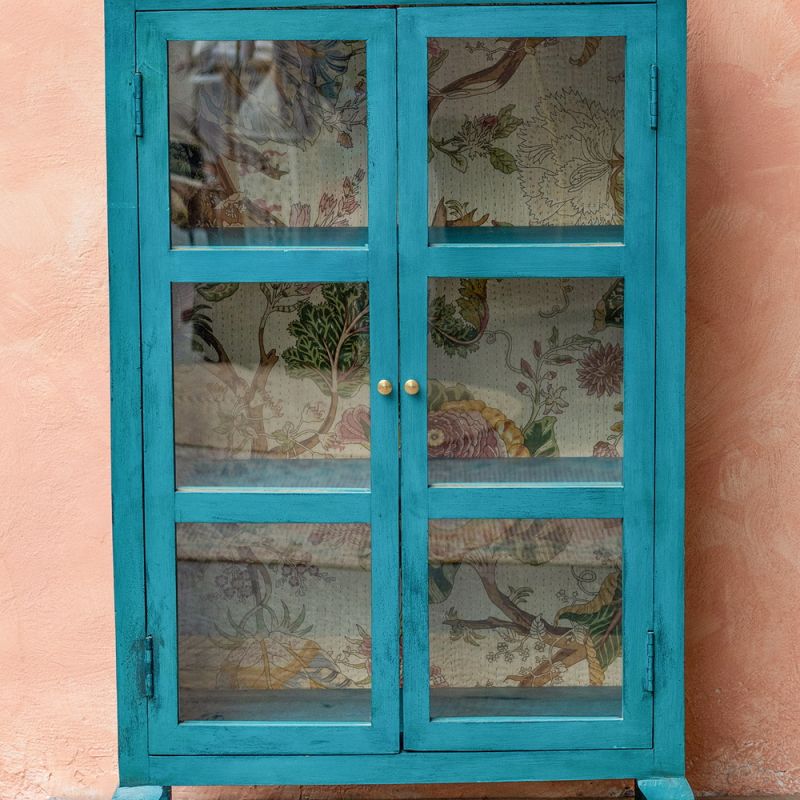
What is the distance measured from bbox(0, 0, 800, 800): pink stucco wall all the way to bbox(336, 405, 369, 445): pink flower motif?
703 millimetres

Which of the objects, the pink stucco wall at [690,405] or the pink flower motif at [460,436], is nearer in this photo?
the pink flower motif at [460,436]

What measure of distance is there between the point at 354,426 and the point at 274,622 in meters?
0.41

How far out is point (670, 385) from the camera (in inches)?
63.7

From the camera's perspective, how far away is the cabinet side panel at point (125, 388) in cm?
159

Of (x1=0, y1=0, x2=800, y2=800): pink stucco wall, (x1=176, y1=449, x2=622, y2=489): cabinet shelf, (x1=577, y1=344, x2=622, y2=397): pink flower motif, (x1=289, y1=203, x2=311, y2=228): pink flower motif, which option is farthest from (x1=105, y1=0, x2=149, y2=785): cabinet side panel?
(x1=577, y1=344, x2=622, y2=397): pink flower motif

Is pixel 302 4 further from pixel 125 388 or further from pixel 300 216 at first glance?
pixel 125 388

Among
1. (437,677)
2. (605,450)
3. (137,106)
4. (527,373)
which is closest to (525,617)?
(437,677)

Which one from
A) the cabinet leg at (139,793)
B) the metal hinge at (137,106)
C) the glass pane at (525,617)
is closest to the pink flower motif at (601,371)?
the glass pane at (525,617)

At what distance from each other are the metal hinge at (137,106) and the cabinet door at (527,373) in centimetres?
47

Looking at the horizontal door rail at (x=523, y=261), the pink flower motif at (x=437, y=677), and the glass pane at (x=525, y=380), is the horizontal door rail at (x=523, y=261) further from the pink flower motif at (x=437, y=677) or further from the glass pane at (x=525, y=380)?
the pink flower motif at (x=437, y=677)

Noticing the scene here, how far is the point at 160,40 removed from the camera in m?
1.59

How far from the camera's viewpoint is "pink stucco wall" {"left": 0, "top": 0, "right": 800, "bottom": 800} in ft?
6.57

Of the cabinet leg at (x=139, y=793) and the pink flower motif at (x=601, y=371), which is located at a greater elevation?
the pink flower motif at (x=601, y=371)

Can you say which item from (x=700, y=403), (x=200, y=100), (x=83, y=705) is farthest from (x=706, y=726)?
(x=200, y=100)
